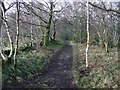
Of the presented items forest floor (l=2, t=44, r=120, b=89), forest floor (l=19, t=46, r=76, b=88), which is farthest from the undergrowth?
forest floor (l=19, t=46, r=76, b=88)

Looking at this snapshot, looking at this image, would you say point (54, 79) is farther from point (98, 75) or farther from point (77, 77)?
point (98, 75)

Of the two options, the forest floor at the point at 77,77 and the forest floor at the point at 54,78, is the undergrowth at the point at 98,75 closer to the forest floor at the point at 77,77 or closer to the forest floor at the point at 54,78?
the forest floor at the point at 77,77

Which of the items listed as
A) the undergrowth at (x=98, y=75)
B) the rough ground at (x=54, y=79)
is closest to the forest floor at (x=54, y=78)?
the rough ground at (x=54, y=79)

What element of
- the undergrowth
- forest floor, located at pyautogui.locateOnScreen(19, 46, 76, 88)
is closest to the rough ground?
forest floor, located at pyautogui.locateOnScreen(19, 46, 76, 88)

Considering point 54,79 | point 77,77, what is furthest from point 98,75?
point 54,79

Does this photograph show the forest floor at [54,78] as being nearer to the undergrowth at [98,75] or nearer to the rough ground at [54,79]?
the rough ground at [54,79]

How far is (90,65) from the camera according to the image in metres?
15.6

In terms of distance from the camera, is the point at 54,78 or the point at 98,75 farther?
the point at 54,78

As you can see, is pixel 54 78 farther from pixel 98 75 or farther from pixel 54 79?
pixel 98 75

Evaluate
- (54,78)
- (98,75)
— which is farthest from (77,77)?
(54,78)

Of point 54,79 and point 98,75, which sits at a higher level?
point 98,75

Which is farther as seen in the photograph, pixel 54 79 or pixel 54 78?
pixel 54 78

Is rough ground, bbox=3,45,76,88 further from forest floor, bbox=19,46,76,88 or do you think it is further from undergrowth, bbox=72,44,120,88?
undergrowth, bbox=72,44,120,88

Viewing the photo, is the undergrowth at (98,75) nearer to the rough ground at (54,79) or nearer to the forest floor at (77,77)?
the forest floor at (77,77)
